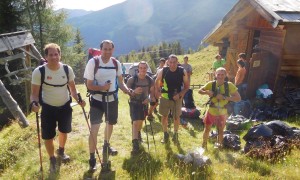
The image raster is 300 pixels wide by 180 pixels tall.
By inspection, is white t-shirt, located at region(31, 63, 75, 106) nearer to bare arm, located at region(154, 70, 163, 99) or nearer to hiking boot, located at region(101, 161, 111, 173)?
hiking boot, located at region(101, 161, 111, 173)

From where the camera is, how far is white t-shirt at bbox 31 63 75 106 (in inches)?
207

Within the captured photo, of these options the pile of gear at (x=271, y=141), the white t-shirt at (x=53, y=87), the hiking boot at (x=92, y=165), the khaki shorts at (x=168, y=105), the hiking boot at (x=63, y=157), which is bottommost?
the hiking boot at (x=63, y=157)

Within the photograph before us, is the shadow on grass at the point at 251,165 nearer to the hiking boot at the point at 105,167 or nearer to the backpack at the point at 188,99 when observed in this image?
the hiking boot at the point at 105,167

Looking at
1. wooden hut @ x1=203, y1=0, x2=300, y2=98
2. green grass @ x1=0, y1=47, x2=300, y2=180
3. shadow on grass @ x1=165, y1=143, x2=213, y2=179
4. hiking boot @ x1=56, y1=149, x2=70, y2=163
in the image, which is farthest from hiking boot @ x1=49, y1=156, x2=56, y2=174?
wooden hut @ x1=203, y1=0, x2=300, y2=98

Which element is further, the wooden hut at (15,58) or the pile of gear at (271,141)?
the wooden hut at (15,58)

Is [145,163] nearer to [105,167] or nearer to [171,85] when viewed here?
[105,167]

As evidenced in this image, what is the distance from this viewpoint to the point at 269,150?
Answer: 6.36 meters

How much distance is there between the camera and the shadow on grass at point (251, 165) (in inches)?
228

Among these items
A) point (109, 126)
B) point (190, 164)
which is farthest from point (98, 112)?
point (190, 164)

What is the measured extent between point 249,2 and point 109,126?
8.89 metres

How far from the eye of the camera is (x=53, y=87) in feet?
17.7

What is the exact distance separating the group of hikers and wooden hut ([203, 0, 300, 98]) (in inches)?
202

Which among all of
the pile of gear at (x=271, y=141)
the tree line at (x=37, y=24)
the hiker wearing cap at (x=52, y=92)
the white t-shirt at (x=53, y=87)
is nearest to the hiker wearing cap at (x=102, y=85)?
the hiker wearing cap at (x=52, y=92)

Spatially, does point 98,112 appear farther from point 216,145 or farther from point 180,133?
point 180,133
